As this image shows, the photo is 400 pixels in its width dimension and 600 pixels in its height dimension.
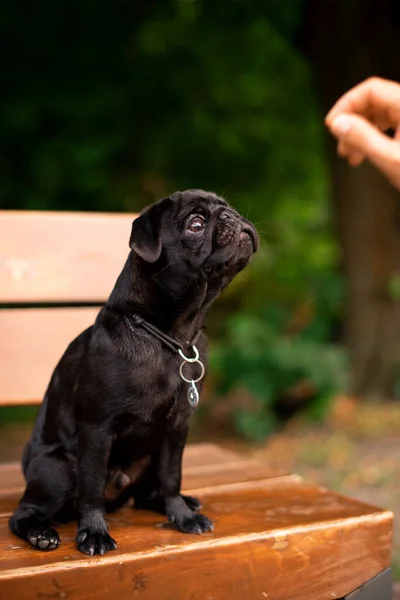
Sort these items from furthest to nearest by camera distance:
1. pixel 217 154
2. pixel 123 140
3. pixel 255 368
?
pixel 217 154
pixel 123 140
pixel 255 368

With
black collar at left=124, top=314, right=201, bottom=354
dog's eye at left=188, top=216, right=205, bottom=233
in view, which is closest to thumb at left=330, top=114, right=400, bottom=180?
dog's eye at left=188, top=216, right=205, bottom=233

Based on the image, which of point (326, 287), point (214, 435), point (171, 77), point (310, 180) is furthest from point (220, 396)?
point (310, 180)

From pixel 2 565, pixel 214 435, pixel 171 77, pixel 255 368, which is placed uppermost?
pixel 171 77

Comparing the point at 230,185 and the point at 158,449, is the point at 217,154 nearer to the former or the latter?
the point at 230,185

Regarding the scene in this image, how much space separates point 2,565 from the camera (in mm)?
1586

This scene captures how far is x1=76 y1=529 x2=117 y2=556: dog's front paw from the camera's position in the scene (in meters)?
1.66

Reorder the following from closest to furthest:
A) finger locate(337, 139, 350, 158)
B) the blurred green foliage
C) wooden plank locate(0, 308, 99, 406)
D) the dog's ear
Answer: the dog's ear → finger locate(337, 139, 350, 158) → wooden plank locate(0, 308, 99, 406) → the blurred green foliage

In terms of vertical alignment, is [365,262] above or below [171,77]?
below

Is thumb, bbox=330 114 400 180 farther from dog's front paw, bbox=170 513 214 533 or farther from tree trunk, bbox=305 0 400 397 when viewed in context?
tree trunk, bbox=305 0 400 397

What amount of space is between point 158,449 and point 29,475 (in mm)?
351

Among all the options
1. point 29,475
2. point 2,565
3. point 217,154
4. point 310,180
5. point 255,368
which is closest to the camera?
point 2,565

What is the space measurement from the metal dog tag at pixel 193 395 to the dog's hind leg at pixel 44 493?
1.19 feet

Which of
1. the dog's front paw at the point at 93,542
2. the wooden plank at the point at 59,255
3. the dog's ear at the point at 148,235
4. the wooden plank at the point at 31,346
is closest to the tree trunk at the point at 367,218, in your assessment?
the wooden plank at the point at 59,255

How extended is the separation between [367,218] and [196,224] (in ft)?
14.4
